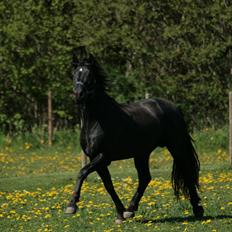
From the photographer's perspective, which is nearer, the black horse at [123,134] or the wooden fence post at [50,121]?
the black horse at [123,134]

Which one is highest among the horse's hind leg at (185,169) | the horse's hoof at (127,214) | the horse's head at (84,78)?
the horse's head at (84,78)

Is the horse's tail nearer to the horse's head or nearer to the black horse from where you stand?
the black horse

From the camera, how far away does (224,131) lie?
26.0m

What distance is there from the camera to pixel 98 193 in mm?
16203

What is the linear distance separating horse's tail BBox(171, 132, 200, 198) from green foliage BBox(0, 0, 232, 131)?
14.3m

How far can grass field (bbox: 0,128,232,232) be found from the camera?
39.2 ft

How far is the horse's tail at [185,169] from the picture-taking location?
42.7 feet

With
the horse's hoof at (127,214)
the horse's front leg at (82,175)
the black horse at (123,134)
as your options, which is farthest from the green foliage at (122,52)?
the horse's front leg at (82,175)

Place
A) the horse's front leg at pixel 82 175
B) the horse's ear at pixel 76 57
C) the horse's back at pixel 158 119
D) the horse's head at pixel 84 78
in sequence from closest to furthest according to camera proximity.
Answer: the horse's front leg at pixel 82 175 → the horse's head at pixel 84 78 → the horse's ear at pixel 76 57 → the horse's back at pixel 158 119

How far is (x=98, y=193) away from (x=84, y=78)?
198 inches

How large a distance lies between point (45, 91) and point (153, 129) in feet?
58.5

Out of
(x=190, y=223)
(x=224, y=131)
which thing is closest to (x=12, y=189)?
(x=190, y=223)

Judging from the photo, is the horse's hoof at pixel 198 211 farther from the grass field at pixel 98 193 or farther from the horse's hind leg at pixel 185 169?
the horse's hind leg at pixel 185 169

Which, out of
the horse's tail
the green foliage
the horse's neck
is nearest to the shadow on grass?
the horse's tail
